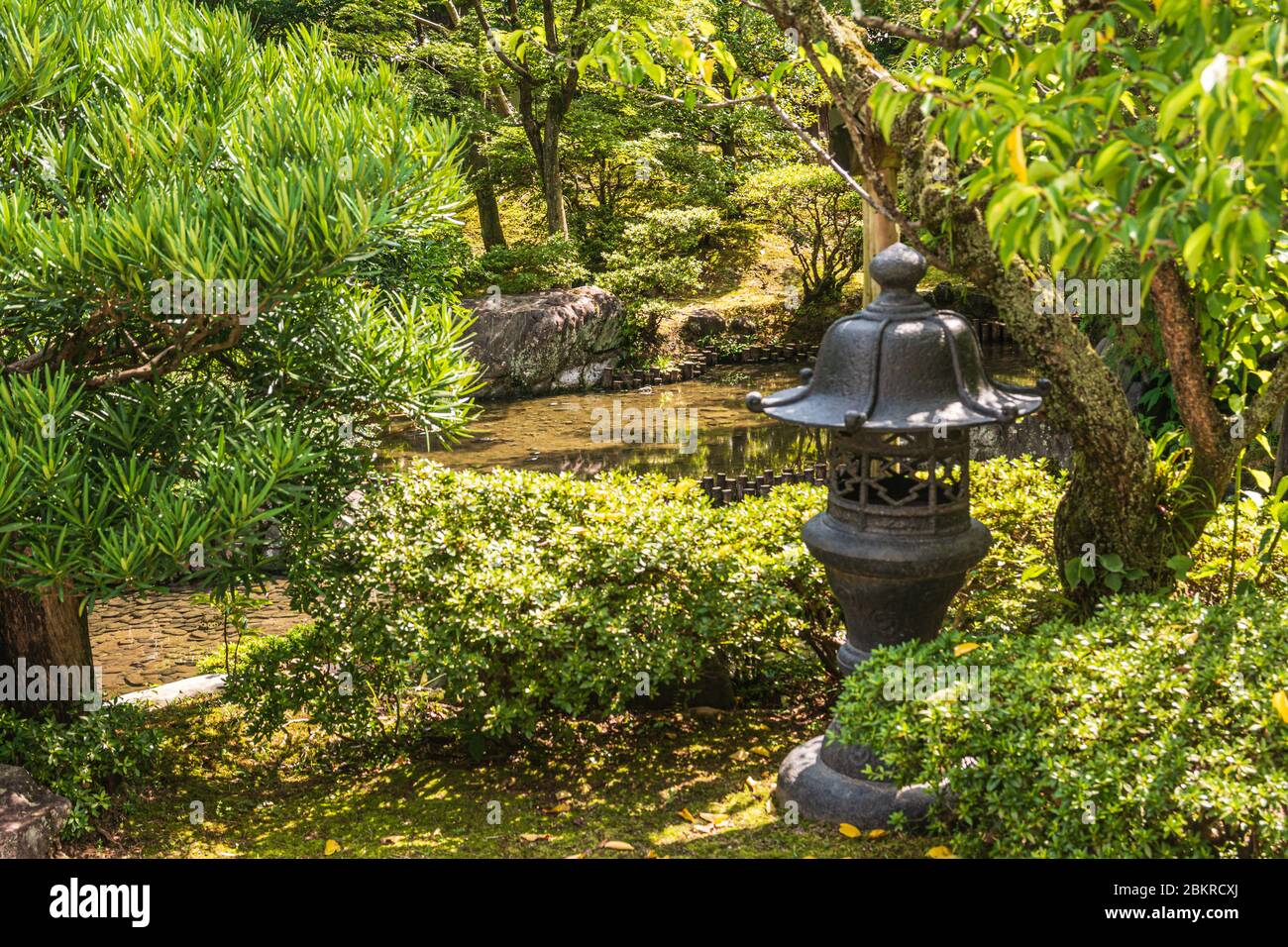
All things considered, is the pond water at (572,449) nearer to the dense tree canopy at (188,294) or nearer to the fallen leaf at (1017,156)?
the dense tree canopy at (188,294)

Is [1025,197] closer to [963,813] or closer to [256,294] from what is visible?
[963,813]

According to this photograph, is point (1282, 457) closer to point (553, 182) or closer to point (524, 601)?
point (524, 601)

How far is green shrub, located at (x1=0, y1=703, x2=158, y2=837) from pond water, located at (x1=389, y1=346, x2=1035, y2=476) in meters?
7.15

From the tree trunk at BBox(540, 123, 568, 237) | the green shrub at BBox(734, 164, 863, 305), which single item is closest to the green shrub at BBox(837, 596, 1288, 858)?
the green shrub at BBox(734, 164, 863, 305)

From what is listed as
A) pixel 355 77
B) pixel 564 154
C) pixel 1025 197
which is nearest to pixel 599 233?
pixel 564 154

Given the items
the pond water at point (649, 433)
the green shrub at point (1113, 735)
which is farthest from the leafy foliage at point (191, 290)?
the pond water at point (649, 433)

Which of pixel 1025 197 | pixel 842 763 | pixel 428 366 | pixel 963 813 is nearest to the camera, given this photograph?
pixel 1025 197

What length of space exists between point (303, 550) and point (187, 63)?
2.11 metres

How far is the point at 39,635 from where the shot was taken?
525cm

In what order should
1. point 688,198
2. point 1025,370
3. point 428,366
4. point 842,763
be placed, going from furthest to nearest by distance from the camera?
point 688,198 → point 1025,370 → point 428,366 → point 842,763

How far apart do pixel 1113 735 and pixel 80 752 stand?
411cm

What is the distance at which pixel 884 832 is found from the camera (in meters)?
4.37

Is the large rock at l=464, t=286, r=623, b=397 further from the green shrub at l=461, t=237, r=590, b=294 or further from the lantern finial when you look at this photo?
the lantern finial

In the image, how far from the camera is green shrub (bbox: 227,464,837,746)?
502 cm
